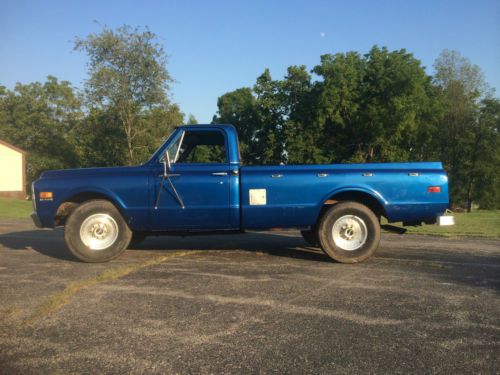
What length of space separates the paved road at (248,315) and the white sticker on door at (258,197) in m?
0.90

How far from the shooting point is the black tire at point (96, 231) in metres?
5.90

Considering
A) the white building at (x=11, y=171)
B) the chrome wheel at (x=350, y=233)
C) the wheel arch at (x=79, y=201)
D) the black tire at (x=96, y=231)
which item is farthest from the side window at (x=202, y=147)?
the white building at (x=11, y=171)

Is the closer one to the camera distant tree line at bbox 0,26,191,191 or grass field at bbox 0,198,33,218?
grass field at bbox 0,198,33,218

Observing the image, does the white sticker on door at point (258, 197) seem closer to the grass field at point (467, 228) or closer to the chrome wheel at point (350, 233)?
the chrome wheel at point (350, 233)

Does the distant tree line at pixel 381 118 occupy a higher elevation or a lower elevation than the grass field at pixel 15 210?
higher

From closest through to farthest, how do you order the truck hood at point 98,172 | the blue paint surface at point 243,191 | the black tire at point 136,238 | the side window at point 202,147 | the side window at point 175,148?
the blue paint surface at point 243,191 → the truck hood at point 98,172 → the side window at point 175,148 → the side window at point 202,147 → the black tire at point 136,238

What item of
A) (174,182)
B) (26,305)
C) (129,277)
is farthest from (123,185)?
(26,305)

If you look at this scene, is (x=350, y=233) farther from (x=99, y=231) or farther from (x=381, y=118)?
(x=381, y=118)

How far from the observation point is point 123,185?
5961 millimetres

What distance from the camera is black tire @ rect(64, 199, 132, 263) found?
590cm

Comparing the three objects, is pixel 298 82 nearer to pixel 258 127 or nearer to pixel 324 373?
pixel 258 127

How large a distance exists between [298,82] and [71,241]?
3757 cm

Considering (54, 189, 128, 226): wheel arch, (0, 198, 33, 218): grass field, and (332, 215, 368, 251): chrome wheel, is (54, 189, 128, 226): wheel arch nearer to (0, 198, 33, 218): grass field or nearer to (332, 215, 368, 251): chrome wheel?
(332, 215, 368, 251): chrome wheel

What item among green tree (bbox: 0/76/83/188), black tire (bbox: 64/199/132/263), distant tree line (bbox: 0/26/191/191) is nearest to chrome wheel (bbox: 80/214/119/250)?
black tire (bbox: 64/199/132/263)
